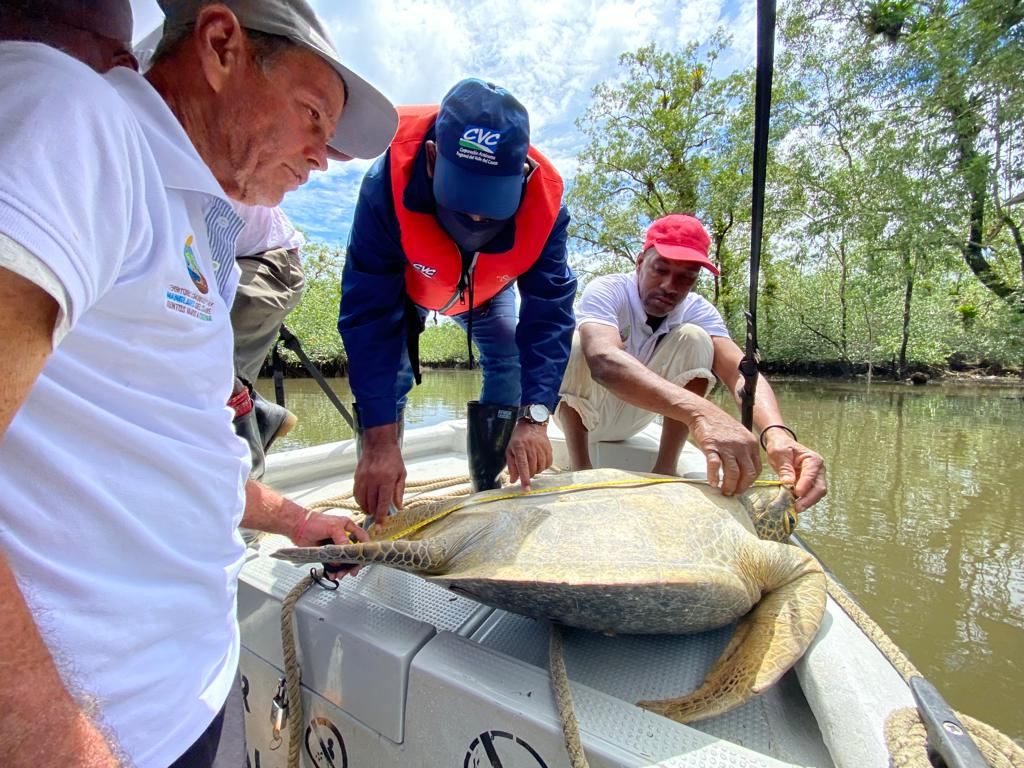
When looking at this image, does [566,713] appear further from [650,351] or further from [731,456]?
[650,351]

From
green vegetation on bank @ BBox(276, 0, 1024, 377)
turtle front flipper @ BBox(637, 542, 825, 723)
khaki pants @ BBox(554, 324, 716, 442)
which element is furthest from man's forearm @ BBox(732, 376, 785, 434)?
green vegetation on bank @ BBox(276, 0, 1024, 377)

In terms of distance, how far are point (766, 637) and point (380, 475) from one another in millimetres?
1064

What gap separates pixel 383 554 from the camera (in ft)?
3.16

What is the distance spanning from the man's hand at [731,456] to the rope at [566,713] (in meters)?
0.78

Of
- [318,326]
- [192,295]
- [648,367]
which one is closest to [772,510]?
[648,367]

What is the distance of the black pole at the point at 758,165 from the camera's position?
1.09m

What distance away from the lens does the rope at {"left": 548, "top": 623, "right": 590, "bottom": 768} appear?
26.3 inches

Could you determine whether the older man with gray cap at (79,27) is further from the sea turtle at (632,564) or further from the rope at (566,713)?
the rope at (566,713)

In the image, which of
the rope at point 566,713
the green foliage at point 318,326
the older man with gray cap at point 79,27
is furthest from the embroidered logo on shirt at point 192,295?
the green foliage at point 318,326

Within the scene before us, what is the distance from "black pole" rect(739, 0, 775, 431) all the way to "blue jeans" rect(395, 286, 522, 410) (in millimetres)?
889

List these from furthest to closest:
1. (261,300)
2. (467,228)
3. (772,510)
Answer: (261,300) < (467,228) < (772,510)

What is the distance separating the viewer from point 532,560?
0.96 meters

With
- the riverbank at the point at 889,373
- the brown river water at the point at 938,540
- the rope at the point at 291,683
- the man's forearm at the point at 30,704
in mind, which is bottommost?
the riverbank at the point at 889,373

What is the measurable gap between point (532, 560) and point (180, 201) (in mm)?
824
